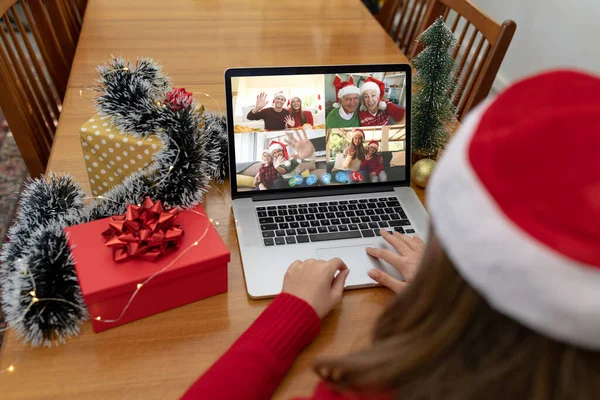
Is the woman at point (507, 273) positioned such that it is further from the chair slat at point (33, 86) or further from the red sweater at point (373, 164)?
the chair slat at point (33, 86)

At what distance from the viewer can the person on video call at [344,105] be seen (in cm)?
91

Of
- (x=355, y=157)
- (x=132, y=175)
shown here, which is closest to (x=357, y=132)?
(x=355, y=157)

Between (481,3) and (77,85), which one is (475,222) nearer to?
(77,85)

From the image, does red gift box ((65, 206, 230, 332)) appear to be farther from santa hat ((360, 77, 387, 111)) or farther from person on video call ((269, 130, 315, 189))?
santa hat ((360, 77, 387, 111))

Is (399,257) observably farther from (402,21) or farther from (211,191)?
(402,21)

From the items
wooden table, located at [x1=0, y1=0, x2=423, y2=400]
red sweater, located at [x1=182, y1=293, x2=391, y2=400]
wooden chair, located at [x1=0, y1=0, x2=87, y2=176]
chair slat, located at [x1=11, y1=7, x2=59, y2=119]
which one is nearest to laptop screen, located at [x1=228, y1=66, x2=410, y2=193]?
wooden table, located at [x1=0, y1=0, x2=423, y2=400]

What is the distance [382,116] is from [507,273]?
60cm

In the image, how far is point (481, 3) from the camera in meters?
2.78

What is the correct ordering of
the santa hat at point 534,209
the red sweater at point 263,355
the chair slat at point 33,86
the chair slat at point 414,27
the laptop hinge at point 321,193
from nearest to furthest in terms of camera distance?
the santa hat at point 534,209, the red sweater at point 263,355, the laptop hinge at point 321,193, the chair slat at point 33,86, the chair slat at point 414,27

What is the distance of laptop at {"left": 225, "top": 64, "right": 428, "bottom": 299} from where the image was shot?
87 cm

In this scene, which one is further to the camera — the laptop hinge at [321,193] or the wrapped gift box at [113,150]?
the laptop hinge at [321,193]

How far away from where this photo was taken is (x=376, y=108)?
3.04 ft

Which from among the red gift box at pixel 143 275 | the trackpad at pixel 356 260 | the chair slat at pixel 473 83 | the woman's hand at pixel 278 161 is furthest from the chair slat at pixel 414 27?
the red gift box at pixel 143 275

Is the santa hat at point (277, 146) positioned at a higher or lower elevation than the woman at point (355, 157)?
higher
